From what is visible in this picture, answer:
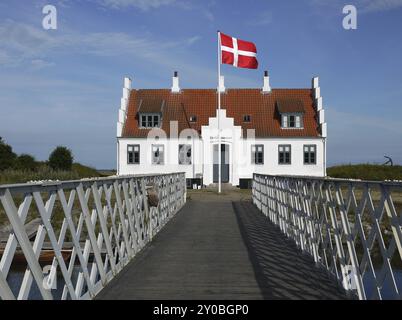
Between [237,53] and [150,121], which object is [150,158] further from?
[237,53]

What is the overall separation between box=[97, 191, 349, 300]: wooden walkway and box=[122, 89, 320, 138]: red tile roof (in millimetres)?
25179

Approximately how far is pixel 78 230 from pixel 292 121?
3278 cm

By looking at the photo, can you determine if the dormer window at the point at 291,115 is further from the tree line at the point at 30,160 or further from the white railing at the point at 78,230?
the white railing at the point at 78,230

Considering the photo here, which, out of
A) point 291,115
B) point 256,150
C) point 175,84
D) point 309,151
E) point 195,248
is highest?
point 175,84

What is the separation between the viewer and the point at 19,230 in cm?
365

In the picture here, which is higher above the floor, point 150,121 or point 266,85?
point 266,85

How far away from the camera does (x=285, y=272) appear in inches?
283

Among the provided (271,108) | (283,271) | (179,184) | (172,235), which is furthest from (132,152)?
(283,271)

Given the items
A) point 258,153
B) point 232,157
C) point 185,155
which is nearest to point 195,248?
point 232,157

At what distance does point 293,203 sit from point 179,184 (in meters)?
9.89

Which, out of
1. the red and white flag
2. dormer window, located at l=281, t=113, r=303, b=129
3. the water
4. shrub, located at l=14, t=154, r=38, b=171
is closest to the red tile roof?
dormer window, located at l=281, t=113, r=303, b=129

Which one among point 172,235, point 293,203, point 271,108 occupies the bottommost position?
point 172,235
